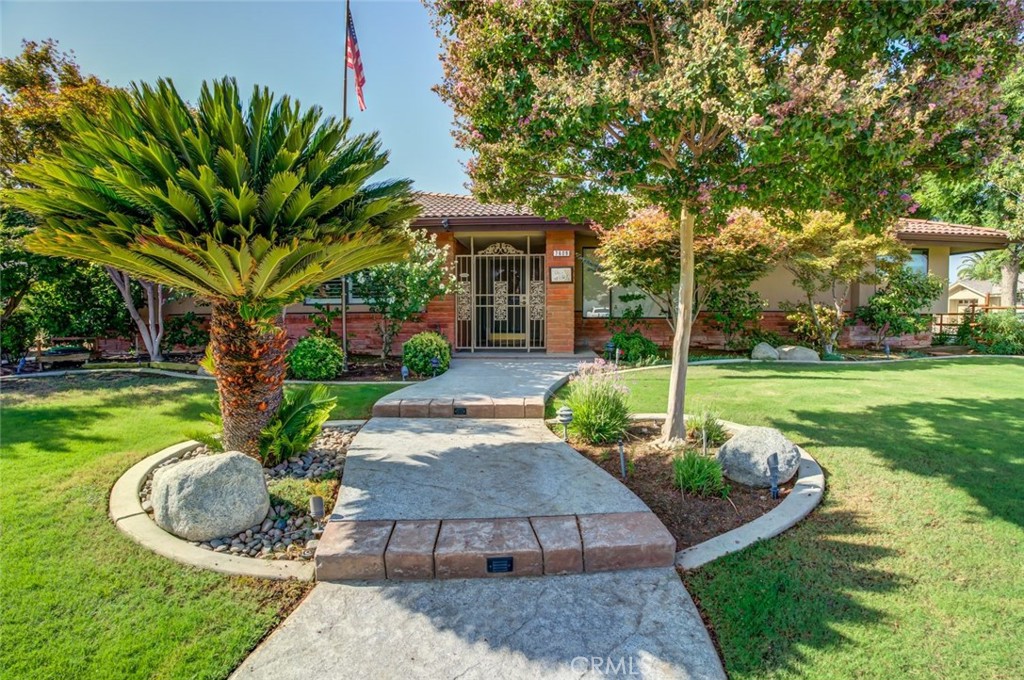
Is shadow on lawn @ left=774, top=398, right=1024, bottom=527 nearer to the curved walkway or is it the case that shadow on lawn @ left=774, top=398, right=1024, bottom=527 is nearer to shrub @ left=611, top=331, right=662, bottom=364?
the curved walkway

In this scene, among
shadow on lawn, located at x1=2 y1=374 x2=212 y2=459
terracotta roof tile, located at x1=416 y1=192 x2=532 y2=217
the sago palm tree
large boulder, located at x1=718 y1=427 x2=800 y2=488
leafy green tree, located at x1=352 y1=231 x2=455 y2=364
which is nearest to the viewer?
the sago palm tree

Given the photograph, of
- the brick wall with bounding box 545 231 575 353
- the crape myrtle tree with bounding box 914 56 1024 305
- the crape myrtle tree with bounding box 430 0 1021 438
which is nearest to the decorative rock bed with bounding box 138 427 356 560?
the crape myrtle tree with bounding box 430 0 1021 438

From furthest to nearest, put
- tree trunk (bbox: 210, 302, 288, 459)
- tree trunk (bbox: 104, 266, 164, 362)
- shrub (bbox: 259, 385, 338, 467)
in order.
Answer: tree trunk (bbox: 104, 266, 164, 362) < shrub (bbox: 259, 385, 338, 467) < tree trunk (bbox: 210, 302, 288, 459)

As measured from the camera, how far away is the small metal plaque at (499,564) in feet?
9.47

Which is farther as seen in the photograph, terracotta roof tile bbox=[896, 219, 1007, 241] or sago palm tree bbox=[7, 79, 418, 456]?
terracotta roof tile bbox=[896, 219, 1007, 241]

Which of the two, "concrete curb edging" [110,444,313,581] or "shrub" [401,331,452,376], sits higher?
"shrub" [401,331,452,376]

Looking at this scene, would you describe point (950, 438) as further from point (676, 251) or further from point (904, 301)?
point (904, 301)

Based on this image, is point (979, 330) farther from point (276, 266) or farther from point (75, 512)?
point (75, 512)

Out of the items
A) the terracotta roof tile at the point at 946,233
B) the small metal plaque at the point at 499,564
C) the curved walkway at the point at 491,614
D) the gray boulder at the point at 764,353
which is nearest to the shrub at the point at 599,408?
the curved walkway at the point at 491,614

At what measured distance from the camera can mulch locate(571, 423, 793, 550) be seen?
3.45 metres

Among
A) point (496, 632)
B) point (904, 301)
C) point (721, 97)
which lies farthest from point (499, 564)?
point (904, 301)

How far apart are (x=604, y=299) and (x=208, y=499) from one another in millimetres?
11394

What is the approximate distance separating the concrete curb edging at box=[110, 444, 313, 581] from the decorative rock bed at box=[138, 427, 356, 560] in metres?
0.09
